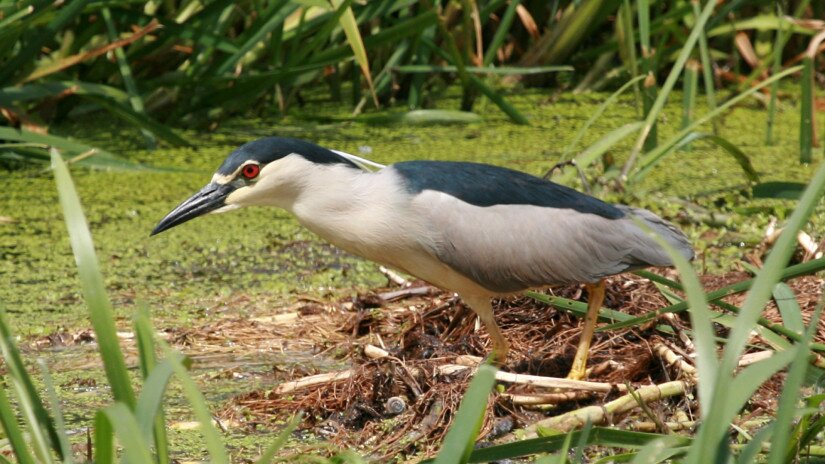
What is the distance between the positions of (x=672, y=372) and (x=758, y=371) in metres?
1.53

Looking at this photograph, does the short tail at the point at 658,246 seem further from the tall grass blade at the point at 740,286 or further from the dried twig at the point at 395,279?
the dried twig at the point at 395,279

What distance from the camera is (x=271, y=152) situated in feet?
11.4

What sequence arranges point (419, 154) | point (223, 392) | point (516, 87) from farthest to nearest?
point (516, 87) → point (419, 154) → point (223, 392)

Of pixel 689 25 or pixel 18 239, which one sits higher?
pixel 689 25

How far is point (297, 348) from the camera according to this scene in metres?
4.06

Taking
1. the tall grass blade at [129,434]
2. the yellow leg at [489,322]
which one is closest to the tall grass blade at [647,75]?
the yellow leg at [489,322]

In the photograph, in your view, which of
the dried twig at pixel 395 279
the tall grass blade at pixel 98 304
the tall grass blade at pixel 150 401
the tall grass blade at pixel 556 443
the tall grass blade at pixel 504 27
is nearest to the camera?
the tall grass blade at pixel 150 401

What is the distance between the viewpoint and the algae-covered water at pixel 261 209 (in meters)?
4.55

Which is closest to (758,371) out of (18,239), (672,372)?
(672,372)

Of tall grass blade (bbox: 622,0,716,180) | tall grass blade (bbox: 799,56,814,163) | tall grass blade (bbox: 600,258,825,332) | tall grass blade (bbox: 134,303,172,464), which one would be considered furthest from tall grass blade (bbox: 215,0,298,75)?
tall grass blade (bbox: 134,303,172,464)

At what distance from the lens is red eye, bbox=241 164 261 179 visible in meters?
3.46

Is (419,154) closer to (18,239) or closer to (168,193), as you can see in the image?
(168,193)

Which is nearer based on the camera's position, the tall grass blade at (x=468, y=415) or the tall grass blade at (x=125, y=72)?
the tall grass blade at (x=468, y=415)

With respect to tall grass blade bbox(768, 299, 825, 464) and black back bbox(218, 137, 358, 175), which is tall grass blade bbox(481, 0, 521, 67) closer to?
black back bbox(218, 137, 358, 175)
